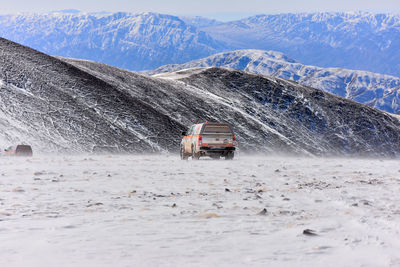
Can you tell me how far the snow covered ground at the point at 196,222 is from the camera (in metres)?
5.64

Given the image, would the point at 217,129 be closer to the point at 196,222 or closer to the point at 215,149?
the point at 215,149

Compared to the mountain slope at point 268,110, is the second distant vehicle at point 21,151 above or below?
below

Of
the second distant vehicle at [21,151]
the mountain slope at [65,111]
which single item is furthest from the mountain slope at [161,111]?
the second distant vehicle at [21,151]

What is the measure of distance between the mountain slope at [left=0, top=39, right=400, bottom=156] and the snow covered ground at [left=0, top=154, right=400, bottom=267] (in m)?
38.1

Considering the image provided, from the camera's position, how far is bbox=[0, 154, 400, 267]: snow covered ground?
5.64 metres

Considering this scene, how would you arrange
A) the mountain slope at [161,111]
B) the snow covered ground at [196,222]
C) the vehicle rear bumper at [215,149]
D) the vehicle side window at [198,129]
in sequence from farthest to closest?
the mountain slope at [161,111] < the vehicle side window at [198,129] < the vehicle rear bumper at [215,149] < the snow covered ground at [196,222]

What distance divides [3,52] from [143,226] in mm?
68149

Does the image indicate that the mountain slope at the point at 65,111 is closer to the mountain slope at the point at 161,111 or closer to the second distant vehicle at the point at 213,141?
the mountain slope at the point at 161,111

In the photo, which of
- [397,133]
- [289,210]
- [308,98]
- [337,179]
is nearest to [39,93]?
[337,179]

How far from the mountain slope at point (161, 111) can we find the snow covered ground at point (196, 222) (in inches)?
1501

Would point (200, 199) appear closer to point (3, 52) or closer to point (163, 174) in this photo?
point (163, 174)

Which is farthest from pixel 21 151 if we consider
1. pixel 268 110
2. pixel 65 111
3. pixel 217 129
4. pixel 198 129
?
pixel 268 110

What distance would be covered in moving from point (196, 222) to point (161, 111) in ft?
211

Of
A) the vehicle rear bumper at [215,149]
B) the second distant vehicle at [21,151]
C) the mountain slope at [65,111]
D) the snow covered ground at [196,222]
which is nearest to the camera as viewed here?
the snow covered ground at [196,222]
